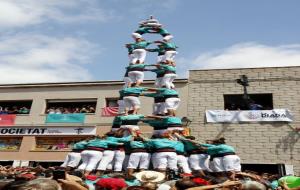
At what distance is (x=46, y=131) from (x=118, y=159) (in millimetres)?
13561

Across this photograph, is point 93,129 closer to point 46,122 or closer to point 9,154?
point 46,122

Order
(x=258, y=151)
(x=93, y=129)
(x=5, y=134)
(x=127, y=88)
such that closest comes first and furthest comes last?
(x=127, y=88) → (x=258, y=151) → (x=93, y=129) → (x=5, y=134)

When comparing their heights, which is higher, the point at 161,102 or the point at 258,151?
the point at 161,102

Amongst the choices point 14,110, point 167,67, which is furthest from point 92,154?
point 14,110

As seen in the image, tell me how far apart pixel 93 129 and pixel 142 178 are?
15.9 m

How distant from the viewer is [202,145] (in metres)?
9.18

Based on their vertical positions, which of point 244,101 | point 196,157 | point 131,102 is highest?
point 244,101

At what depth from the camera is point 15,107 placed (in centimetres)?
2366

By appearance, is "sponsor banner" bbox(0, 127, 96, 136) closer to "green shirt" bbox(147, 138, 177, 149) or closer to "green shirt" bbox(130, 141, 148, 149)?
"green shirt" bbox(130, 141, 148, 149)

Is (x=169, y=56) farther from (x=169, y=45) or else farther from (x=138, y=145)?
(x=138, y=145)

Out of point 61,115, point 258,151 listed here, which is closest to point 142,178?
point 258,151

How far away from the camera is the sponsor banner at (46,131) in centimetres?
2098

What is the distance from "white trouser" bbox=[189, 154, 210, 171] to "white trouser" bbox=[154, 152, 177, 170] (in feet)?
2.31

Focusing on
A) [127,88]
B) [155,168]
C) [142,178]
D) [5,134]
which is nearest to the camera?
[142,178]
